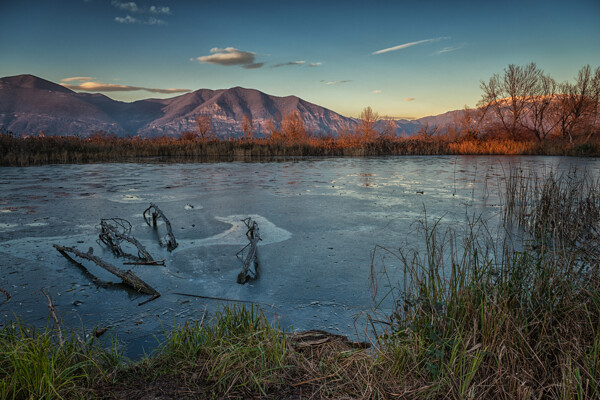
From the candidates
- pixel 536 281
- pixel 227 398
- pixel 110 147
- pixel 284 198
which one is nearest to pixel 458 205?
pixel 284 198

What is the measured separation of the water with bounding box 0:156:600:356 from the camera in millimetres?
3377

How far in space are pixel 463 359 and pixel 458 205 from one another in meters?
6.75

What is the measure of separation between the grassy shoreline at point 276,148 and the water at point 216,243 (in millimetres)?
13416

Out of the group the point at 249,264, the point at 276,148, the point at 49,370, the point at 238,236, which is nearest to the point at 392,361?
the point at 49,370

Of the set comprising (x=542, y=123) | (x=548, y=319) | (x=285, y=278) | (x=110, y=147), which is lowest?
(x=285, y=278)

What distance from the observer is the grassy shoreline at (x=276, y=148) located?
24297 mm

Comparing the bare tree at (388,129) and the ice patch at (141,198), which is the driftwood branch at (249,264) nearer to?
the ice patch at (141,198)

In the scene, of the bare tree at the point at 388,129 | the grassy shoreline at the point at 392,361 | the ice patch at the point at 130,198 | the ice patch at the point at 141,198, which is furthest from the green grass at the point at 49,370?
the bare tree at the point at 388,129

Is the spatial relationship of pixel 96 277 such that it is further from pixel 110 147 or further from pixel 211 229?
pixel 110 147

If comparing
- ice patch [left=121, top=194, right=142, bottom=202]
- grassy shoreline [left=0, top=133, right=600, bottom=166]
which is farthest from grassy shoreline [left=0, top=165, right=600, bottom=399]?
grassy shoreline [left=0, top=133, right=600, bottom=166]

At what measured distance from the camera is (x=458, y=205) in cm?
834

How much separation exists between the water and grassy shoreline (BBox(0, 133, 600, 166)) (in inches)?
528

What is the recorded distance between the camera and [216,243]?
18.5ft

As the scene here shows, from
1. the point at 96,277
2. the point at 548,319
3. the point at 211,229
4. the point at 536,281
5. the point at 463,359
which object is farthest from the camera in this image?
the point at 211,229
